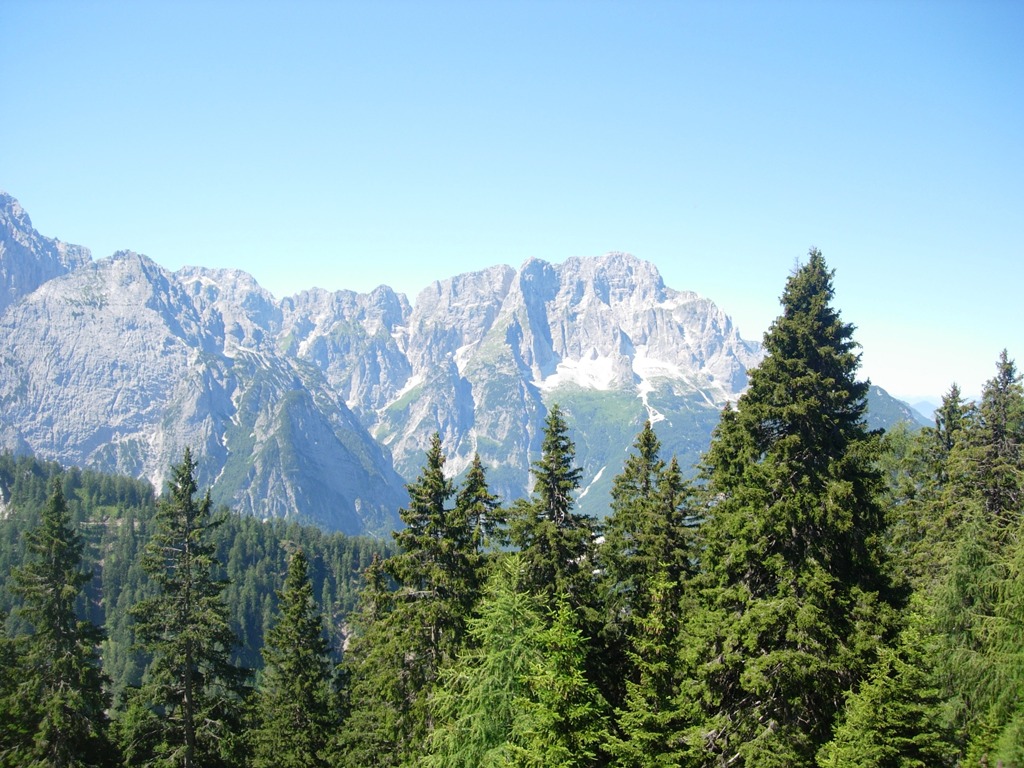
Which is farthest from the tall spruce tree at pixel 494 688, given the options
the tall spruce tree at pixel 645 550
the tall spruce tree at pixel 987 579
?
the tall spruce tree at pixel 987 579

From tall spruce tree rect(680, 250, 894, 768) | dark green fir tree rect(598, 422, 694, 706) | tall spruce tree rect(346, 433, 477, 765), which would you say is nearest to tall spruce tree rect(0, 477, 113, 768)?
tall spruce tree rect(346, 433, 477, 765)

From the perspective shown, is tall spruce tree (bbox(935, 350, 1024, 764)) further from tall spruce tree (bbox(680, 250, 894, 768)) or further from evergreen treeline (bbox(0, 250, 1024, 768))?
tall spruce tree (bbox(680, 250, 894, 768))

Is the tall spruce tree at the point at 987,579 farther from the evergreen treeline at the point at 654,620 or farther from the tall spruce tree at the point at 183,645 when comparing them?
the tall spruce tree at the point at 183,645

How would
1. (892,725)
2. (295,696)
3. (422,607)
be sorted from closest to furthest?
1. (892,725)
2. (422,607)
3. (295,696)

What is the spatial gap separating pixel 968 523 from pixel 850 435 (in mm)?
14721

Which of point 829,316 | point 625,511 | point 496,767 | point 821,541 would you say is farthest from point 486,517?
point 829,316

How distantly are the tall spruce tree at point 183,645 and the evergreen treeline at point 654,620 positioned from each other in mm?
148

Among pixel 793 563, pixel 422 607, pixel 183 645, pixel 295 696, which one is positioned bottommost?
pixel 295 696

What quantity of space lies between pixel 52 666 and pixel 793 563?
32962mm

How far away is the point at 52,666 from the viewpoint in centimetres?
3225

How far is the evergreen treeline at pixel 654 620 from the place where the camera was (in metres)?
20.3

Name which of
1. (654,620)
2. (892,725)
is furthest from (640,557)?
(892,725)

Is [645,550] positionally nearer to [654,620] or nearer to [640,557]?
[640,557]

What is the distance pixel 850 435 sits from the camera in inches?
882
